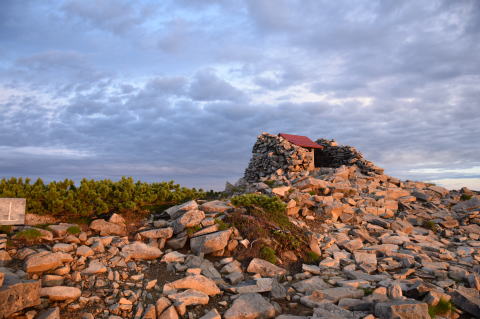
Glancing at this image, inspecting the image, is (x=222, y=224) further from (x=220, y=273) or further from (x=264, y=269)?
(x=264, y=269)

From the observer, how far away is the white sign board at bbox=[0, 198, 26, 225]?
10256 millimetres

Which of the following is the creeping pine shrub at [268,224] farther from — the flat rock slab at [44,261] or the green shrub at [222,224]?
the flat rock slab at [44,261]

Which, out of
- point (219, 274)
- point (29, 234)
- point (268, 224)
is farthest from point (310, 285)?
point (29, 234)

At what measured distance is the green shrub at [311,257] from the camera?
10705 mm

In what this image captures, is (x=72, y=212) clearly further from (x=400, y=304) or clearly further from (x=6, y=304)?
(x=400, y=304)

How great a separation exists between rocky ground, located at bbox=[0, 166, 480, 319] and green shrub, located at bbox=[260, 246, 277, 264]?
29cm

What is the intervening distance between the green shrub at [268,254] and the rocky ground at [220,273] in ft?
0.94

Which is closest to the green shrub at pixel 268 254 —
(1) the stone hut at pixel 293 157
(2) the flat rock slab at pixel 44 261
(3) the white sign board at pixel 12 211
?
(2) the flat rock slab at pixel 44 261

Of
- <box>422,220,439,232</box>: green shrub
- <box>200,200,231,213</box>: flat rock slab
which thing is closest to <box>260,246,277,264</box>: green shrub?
<box>200,200,231,213</box>: flat rock slab

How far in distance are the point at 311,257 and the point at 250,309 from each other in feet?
13.4

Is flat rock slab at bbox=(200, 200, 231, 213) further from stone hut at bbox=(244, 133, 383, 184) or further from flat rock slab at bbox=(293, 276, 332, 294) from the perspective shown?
stone hut at bbox=(244, 133, 383, 184)

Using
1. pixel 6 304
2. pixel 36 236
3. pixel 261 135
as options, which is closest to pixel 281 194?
pixel 36 236

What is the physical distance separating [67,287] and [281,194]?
34.2 feet

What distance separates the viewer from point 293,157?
2761cm
